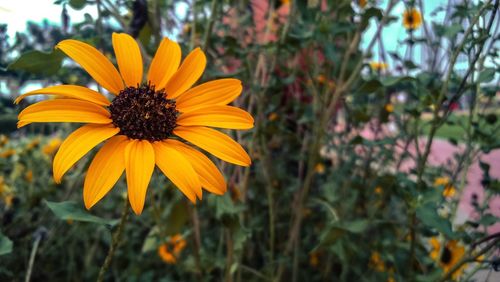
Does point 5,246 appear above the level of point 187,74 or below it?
below

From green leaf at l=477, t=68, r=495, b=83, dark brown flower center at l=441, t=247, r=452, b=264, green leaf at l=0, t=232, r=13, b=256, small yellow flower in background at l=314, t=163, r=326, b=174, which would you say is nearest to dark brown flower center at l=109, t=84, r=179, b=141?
green leaf at l=0, t=232, r=13, b=256

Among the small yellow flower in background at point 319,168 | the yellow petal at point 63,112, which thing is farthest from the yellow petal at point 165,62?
the small yellow flower in background at point 319,168

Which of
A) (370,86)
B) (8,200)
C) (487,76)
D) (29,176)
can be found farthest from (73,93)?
(29,176)

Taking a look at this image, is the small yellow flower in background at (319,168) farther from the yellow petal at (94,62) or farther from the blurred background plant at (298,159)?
the yellow petal at (94,62)

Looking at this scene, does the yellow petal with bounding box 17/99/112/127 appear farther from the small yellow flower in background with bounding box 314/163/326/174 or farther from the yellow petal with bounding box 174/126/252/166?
the small yellow flower in background with bounding box 314/163/326/174

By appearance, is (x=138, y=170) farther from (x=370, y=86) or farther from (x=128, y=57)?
(x=370, y=86)

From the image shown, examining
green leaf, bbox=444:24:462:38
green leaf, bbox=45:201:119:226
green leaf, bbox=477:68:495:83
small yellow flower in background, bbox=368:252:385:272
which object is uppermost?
green leaf, bbox=444:24:462:38
